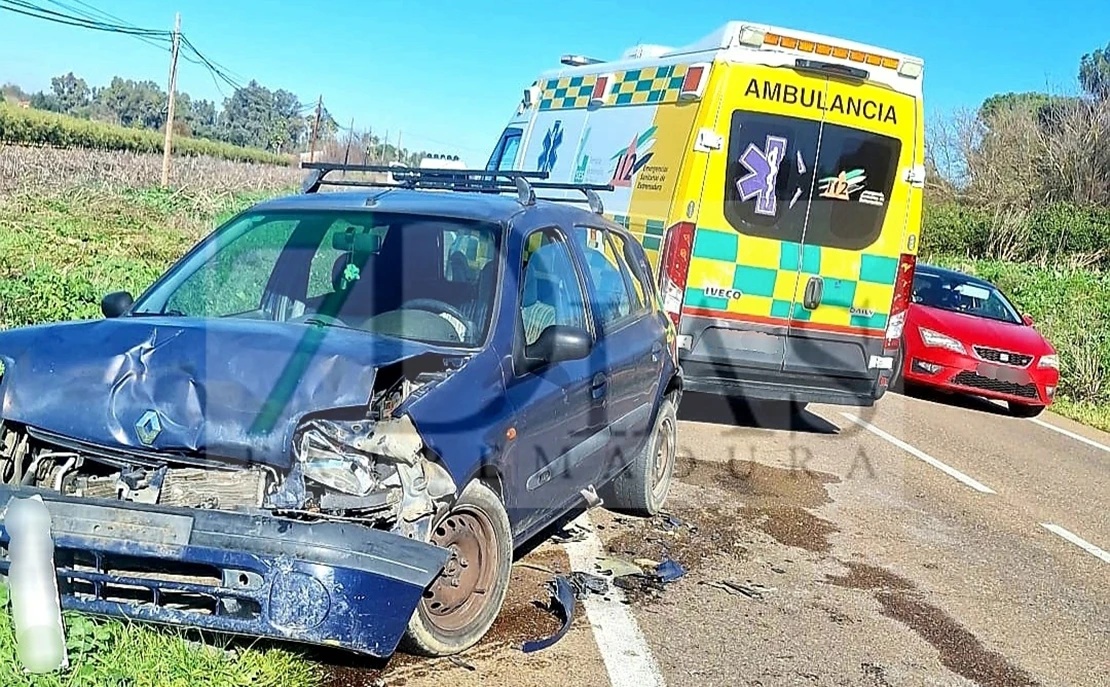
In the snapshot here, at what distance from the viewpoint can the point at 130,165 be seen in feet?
126

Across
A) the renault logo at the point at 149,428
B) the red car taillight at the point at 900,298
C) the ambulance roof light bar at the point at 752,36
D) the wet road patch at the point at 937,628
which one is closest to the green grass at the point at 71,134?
the ambulance roof light bar at the point at 752,36

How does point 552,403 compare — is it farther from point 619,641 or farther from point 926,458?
point 926,458

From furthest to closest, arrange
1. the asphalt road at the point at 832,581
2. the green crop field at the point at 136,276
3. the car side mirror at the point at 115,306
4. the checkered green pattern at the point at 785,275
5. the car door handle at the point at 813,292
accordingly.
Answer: the car door handle at the point at 813,292 → the checkered green pattern at the point at 785,275 → the car side mirror at the point at 115,306 → the asphalt road at the point at 832,581 → the green crop field at the point at 136,276

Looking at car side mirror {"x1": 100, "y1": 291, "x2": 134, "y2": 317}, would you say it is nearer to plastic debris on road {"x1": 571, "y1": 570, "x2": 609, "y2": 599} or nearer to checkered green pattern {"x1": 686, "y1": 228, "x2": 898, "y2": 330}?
plastic debris on road {"x1": 571, "y1": 570, "x2": 609, "y2": 599}

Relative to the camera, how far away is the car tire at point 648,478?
21.0 ft

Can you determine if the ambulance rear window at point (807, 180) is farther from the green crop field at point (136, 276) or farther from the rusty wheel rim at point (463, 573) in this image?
the green crop field at point (136, 276)

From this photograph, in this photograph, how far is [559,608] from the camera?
4.85 meters

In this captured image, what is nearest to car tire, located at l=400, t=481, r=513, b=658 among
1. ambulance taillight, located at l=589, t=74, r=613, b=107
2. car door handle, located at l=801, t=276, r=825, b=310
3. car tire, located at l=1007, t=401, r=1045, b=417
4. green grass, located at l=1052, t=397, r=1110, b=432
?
car door handle, located at l=801, t=276, r=825, b=310

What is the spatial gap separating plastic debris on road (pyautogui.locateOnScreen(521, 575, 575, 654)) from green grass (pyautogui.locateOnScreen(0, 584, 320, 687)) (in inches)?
36.5

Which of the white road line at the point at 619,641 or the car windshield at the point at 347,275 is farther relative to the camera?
the car windshield at the point at 347,275

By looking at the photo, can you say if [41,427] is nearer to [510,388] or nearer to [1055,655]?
[510,388]

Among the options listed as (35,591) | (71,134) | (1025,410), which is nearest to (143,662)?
(35,591)

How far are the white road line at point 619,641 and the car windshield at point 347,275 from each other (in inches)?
52.3

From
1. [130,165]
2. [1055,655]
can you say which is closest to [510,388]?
[1055,655]
